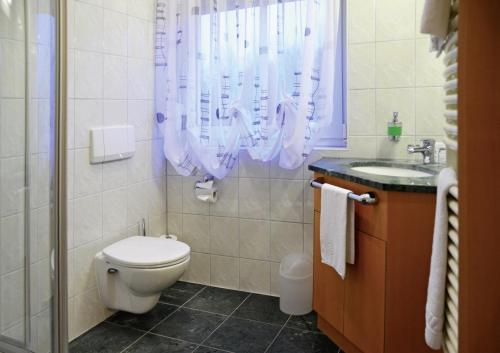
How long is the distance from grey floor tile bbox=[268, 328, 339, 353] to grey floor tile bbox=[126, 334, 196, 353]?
441mm

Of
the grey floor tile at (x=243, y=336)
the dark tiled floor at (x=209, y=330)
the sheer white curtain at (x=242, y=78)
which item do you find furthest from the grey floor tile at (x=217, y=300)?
the sheer white curtain at (x=242, y=78)

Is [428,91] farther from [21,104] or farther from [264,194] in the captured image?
[21,104]

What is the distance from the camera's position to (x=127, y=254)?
2.30 meters

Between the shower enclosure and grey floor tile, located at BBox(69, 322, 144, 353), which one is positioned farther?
grey floor tile, located at BBox(69, 322, 144, 353)

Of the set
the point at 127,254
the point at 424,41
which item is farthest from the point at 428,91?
the point at 127,254

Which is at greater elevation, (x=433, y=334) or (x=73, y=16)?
(x=73, y=16)

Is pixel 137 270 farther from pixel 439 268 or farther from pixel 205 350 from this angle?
pixel 439 268

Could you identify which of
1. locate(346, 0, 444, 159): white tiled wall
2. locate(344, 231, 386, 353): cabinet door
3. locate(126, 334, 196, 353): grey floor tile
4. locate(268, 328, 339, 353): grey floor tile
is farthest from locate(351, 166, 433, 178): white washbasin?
locate(126, 334, 196, 353): grey floor tile

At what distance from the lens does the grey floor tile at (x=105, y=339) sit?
7.14 feet

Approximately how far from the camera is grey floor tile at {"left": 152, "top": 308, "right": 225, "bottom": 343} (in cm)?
231

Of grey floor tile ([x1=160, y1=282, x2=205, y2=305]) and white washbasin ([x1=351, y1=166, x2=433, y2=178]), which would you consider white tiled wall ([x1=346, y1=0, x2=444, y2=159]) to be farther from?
grey floor tile ([x1=160, y1=282, x2=205, y2=305])

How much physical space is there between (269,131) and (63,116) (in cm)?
135

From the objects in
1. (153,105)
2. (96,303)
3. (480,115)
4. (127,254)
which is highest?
(153,105)

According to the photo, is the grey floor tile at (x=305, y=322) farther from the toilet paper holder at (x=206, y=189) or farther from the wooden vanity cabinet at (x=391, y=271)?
the toilet paper holder at (x=206, y=189)
